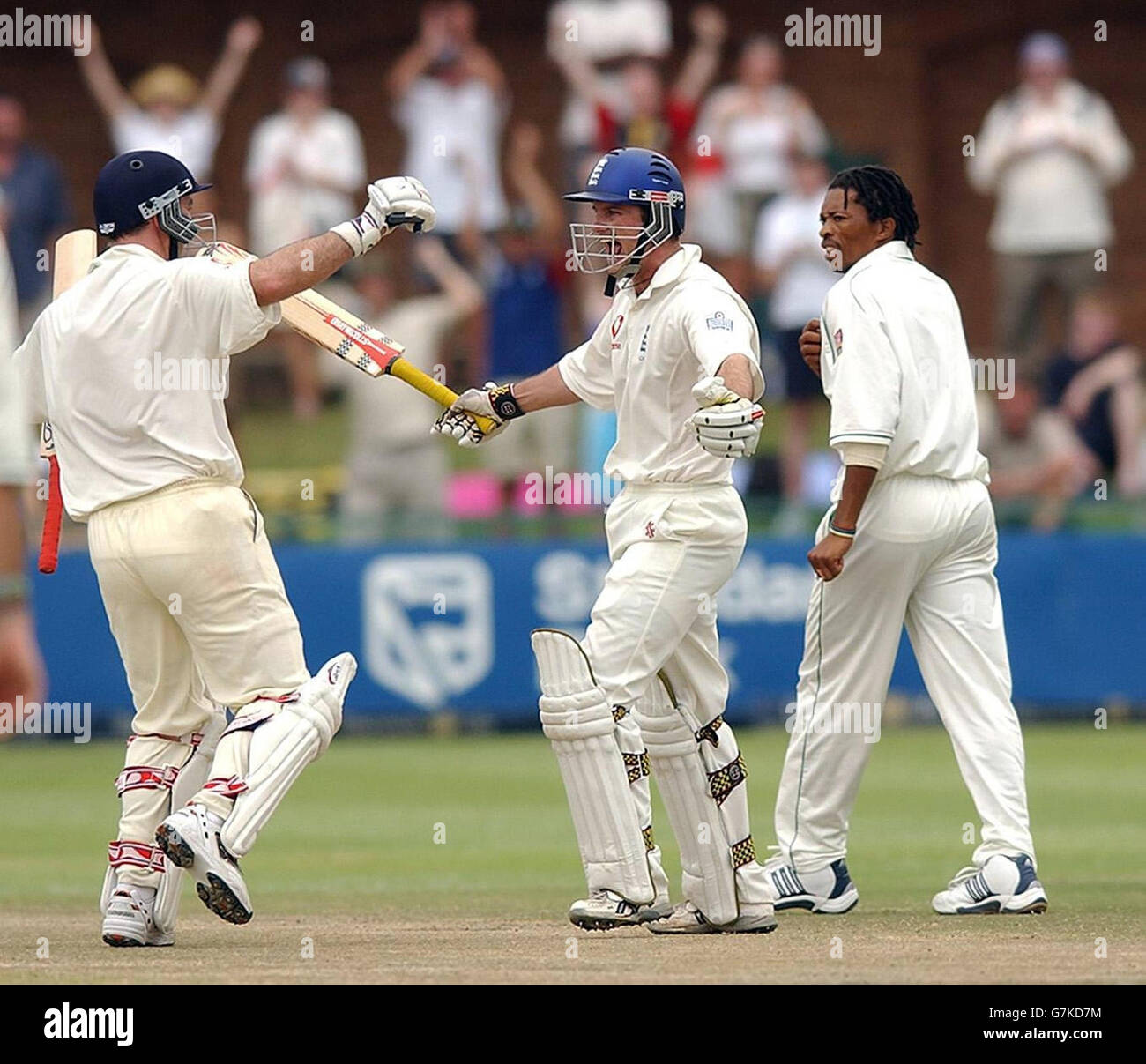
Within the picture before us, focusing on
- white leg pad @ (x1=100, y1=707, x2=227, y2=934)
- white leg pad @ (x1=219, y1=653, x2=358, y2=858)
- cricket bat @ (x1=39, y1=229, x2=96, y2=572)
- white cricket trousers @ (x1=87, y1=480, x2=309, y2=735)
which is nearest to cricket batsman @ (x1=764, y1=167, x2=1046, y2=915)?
white leg pad @ (x1=219, y1=653, x2=358, y2=858)

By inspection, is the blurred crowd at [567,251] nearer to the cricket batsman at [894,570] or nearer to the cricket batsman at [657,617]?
the cricket batsman at [894,570]

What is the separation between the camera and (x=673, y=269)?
319 inches

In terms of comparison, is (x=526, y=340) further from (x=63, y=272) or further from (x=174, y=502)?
(x=174, y=502)

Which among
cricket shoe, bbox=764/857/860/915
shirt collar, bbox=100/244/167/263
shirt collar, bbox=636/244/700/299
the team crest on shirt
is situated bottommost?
cricket shoe, bbox=764/857/860/915

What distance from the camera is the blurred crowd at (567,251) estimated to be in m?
16.2

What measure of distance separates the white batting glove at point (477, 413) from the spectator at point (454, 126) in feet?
27.9

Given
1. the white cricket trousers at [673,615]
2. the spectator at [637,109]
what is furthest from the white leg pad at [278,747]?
the spectator at [637,109]

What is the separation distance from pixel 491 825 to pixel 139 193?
457 centimetres

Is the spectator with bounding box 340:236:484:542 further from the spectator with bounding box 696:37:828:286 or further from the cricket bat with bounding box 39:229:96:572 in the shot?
the cricket bat with bounding box 39:229:96:572

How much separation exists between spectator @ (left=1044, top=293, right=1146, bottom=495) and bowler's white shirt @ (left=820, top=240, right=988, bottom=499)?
8.03m

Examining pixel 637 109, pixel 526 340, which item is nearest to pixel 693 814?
pixel 526 340

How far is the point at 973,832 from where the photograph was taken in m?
10.9

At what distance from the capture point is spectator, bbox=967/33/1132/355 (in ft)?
55.6

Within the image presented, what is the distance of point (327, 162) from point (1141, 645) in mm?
6343
